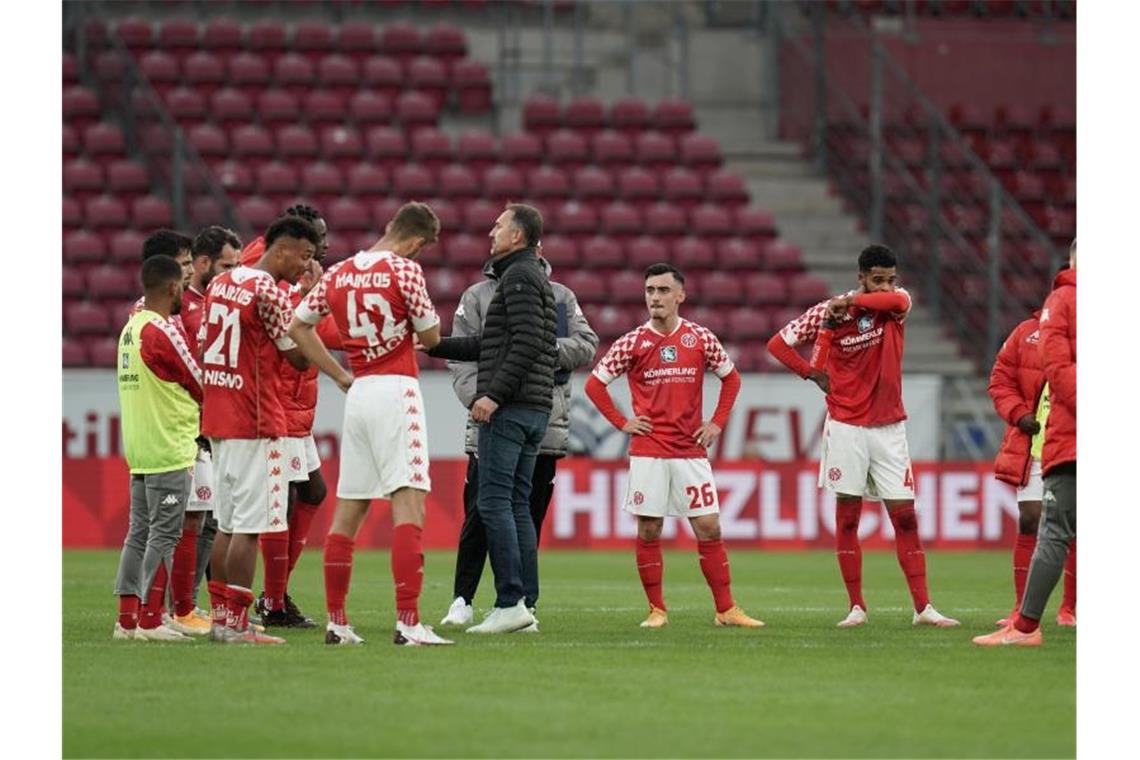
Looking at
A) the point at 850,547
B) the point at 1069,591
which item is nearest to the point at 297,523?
the point at 850,547

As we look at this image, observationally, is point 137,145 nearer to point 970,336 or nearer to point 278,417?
point 970,336

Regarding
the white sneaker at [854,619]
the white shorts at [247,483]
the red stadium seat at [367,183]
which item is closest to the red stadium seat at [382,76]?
the red stadium seat at [367,183]

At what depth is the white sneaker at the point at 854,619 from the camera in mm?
11086

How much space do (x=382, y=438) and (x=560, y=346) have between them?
190 cm

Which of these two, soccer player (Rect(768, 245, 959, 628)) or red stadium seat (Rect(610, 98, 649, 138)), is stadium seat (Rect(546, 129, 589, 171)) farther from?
soccer player (Rect(768, 245, 959, 628))

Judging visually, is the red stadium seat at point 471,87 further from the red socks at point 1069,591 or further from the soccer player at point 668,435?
the red socks at point 1069,591

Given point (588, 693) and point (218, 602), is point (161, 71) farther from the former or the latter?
point (588, 693)

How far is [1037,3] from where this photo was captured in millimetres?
30469

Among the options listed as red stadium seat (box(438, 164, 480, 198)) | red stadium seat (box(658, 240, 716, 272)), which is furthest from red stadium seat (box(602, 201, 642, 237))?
red stadium seat (box(438, 164, 480, 198))

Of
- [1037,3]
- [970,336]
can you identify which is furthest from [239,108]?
[1037,3]

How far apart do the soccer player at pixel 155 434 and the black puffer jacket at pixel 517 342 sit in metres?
1.37

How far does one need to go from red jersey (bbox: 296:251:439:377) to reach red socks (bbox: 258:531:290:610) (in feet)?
3.84

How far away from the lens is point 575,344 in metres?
11.1

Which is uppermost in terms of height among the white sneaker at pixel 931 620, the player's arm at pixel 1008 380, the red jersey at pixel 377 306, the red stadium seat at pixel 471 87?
the red stadium seat at pixel 471 87
